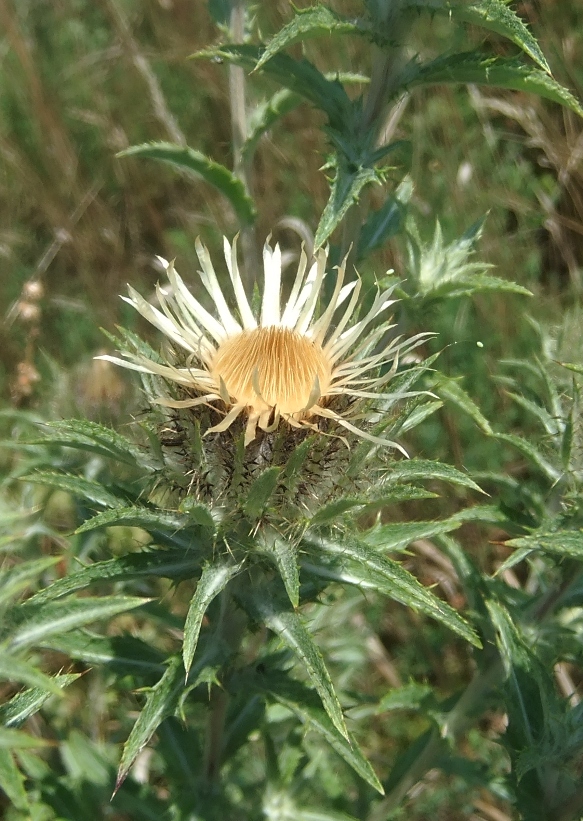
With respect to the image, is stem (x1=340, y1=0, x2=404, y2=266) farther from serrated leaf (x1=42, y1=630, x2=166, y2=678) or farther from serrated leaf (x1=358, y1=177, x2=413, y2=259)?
serrated leaf (x1=42, y1=630, x2=166, y2=678)

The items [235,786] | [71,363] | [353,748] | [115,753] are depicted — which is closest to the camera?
[353,748]

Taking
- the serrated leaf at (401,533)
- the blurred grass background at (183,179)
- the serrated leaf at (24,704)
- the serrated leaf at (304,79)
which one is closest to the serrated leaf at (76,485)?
the serrated leaf at (24,704)

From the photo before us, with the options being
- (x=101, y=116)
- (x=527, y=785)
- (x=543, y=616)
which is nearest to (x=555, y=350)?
(x=543, y=616)

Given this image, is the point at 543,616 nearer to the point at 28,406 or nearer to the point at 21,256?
the point at 28,406

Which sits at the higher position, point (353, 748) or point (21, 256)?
point (21, 256)

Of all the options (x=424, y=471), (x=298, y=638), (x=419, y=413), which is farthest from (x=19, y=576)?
(x=419, y=413)

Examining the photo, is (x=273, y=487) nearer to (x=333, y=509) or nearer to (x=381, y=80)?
(x=333, y=509)
